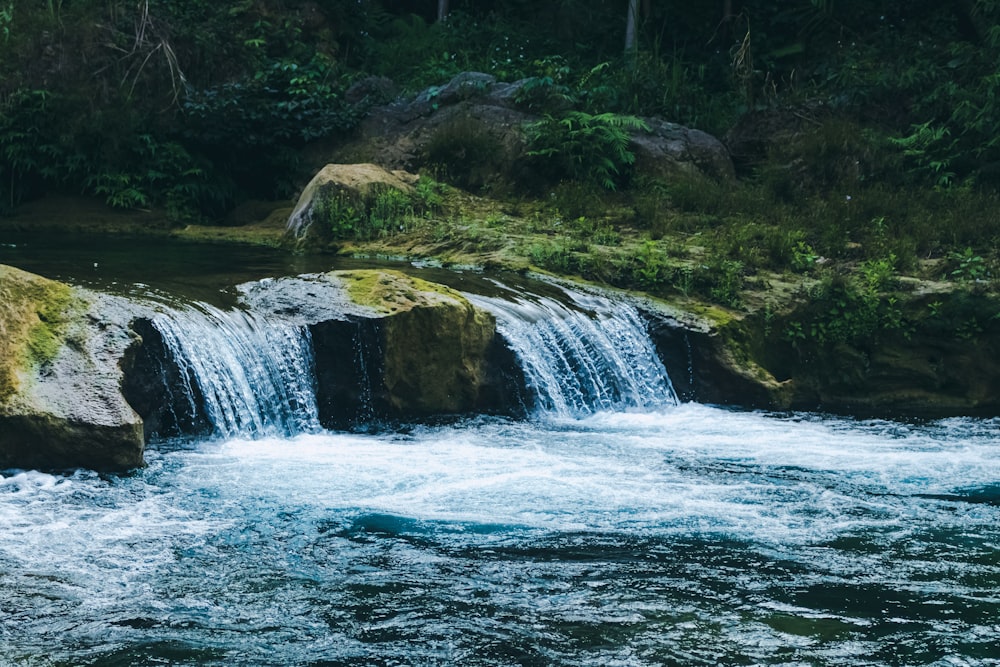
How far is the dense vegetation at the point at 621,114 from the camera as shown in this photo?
1305 centimetres

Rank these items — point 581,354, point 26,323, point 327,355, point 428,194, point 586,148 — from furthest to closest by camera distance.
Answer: point 586,148 < point 428,194 < point 581,354 < point 327,355 < point 26,323

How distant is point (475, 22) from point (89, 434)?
624 inches

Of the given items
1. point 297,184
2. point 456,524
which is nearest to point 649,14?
point 297,184

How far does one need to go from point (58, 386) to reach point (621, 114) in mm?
11156

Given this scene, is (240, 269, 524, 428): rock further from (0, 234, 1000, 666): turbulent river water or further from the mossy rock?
the mossy rock

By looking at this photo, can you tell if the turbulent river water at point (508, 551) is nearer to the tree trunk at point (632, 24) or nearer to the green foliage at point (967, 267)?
the green foliage at point (967, 267)

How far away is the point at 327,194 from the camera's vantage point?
45.7 ft

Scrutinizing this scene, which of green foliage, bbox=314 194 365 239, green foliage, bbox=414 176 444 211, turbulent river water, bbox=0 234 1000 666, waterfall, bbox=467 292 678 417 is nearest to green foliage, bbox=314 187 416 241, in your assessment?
green foliage, bbox=314 194 365 239

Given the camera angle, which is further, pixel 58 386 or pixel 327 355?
pixel 327 355

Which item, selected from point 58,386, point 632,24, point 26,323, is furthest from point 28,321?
point 632,24

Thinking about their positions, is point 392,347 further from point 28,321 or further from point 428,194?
point 428,194

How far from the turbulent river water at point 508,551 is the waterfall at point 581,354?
34.1 inches

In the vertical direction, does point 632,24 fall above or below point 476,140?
above

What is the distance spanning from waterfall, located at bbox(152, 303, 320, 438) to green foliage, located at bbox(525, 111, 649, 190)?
6891 millimetres
